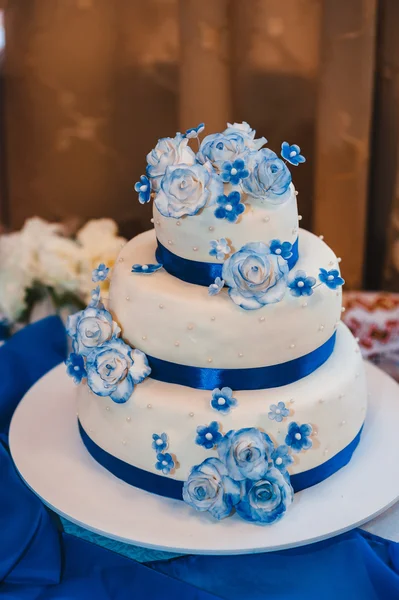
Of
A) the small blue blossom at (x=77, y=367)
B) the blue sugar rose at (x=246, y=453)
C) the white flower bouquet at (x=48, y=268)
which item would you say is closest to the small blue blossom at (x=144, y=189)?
the small blue blossom at (x=77, y=367)

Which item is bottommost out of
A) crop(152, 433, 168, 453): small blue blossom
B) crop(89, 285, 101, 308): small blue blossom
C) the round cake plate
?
the round cake plate

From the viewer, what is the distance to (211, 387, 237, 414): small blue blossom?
1.26m

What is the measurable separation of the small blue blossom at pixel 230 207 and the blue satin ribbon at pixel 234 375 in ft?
0.92

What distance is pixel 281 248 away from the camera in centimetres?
124

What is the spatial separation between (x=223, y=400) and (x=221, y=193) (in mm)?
366

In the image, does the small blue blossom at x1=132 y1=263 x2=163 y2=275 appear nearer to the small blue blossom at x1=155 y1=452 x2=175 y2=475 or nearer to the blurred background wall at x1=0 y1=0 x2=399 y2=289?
the small blue blossom at x1=155 y1=452 x2=175 y2=475

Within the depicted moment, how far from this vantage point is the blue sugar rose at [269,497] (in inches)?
49.4

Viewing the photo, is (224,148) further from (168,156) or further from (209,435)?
(209,435)

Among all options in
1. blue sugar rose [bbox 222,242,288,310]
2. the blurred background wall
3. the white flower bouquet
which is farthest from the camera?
the blurred background wall

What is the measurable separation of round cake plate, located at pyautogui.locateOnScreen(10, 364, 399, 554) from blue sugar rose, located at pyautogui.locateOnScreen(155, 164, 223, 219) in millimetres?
553

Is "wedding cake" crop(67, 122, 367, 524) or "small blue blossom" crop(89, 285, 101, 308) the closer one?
"wedding cake" crop(67, 122, 367, 524)

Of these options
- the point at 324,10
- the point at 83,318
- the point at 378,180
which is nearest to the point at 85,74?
the point at 324,10

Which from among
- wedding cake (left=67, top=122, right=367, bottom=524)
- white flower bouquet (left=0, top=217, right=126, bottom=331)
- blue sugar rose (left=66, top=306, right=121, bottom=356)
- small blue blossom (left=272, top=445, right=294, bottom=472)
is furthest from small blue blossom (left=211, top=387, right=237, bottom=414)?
white flower bouquet (left=0, top=217, right=126, bottom=331)

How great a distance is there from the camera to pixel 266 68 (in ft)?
7.81
